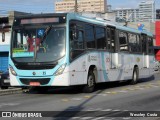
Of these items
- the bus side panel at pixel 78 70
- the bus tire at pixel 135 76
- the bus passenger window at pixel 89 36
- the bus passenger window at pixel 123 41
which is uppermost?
the bus passenger window at pixel 89 36

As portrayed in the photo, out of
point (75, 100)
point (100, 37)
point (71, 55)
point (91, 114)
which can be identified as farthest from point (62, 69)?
point (91, 114)

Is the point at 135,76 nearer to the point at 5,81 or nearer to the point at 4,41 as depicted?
the point at 5,81

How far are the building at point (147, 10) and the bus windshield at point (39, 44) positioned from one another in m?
65.5

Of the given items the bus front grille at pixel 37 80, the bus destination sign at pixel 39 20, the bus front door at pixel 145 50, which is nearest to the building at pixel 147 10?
the bus front door at pixel 145 50

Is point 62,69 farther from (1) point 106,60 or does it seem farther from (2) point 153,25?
(2) point 153,25

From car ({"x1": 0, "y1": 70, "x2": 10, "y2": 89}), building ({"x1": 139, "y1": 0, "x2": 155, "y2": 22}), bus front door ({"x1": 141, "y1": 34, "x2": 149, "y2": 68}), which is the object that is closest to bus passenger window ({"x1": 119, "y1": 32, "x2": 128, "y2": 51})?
bus front door ({"x1": 141, "y1": 34, "x2": 149, "y2": 68})

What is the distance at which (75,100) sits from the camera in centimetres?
1563

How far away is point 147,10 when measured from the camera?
82.8 m

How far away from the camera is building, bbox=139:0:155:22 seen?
81.9 metres

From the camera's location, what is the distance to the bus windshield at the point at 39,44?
667 inches

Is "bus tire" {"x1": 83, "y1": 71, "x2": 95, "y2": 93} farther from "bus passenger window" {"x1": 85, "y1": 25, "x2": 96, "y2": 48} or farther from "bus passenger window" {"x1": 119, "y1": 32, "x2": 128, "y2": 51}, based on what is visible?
"bus passenger window" {"x1": 119, "y1": 32, "x2": 128, "y2": 51}

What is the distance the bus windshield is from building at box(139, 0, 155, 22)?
65480 millimetres

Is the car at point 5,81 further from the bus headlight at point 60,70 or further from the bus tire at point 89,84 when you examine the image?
the bus headlight at point 60,70

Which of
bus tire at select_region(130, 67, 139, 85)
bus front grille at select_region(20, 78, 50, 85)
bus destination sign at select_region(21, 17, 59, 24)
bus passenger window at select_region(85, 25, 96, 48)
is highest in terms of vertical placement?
bus destination sign at select_region(21, 17, 59, 24)
